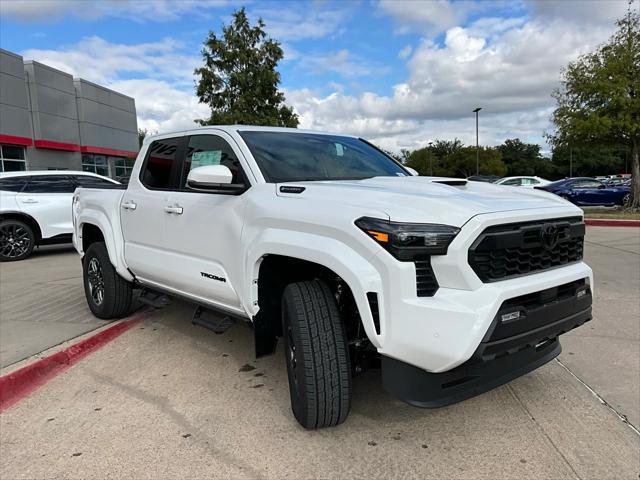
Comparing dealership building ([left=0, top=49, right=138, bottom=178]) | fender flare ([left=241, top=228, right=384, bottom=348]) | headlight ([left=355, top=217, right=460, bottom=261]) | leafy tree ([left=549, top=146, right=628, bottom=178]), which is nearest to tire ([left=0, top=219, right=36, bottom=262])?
fender flare ([left=241, top=228, right=384, bottom=348])

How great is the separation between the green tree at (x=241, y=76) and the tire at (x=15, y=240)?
1719cm

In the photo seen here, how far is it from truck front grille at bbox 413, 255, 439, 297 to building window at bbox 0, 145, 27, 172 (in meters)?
24.9

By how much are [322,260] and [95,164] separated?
32.6 metres

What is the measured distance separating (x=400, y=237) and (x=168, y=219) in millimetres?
2225

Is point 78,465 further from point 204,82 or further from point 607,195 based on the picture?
point 204,82

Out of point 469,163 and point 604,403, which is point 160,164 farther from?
point 469,163

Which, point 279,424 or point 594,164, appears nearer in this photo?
point 279,424

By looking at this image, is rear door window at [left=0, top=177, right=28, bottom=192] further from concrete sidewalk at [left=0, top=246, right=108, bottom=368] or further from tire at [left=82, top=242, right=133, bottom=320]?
tire at [left=82, top=242, right=133, bottom=320]

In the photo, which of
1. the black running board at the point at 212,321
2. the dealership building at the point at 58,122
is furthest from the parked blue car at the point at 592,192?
the dealership building at the point at 58,122

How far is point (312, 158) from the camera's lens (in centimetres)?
366

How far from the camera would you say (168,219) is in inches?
154

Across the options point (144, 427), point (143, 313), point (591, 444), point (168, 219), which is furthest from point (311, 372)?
point (143, 313)

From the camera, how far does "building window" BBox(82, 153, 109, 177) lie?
30250 millimetres

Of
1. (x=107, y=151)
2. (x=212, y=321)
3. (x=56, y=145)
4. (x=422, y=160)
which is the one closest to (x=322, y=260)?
(x=212, y=321)
